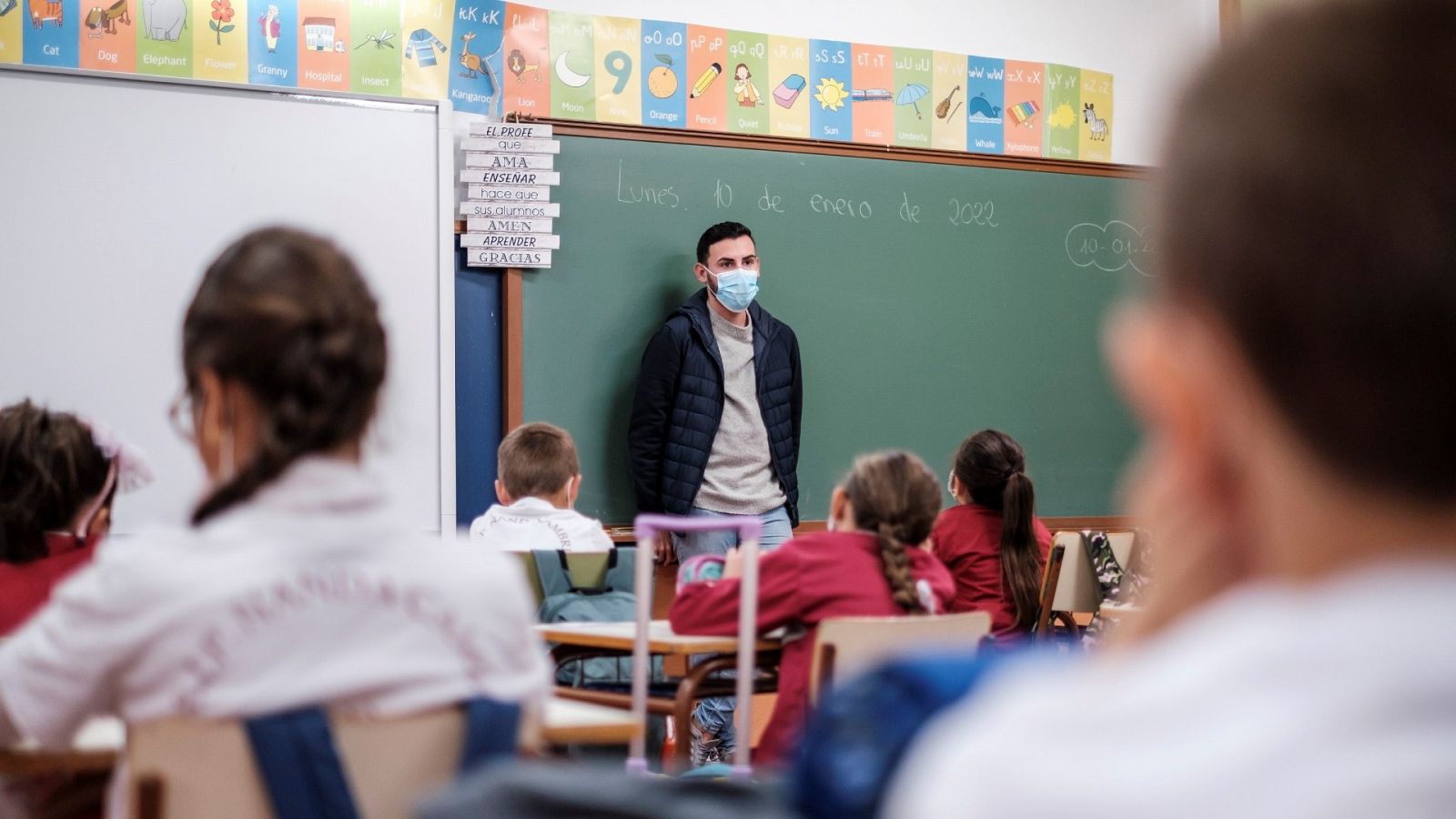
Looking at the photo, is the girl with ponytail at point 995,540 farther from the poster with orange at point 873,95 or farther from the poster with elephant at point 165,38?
the poster with elephant at point 165,38

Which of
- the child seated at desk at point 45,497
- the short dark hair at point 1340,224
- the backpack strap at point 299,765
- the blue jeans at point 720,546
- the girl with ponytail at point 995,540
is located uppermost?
the short dark hair at point 1340,224

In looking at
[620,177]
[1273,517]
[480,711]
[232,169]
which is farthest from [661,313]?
[1273,517]

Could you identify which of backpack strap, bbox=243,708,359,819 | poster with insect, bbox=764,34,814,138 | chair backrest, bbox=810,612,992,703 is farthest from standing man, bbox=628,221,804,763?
backpack strap, bbox=243,708,359,819

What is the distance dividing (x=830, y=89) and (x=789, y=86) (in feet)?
0.57

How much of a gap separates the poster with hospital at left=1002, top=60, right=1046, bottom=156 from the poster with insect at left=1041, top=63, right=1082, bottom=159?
4cm

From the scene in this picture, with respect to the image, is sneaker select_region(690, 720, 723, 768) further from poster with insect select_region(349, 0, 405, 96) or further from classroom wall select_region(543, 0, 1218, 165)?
classroom wall select_region(543, 0, 1218, 165)

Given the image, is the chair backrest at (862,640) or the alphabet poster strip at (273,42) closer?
the chair backrest at (862,640)

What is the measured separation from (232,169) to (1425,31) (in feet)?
13.9

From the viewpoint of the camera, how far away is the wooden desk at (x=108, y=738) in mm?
1405

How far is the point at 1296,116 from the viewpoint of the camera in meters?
0.37

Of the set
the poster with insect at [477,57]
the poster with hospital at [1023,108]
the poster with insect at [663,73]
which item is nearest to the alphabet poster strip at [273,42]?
the poster with insect at [477,57]

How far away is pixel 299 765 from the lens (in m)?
Answer: 1.17

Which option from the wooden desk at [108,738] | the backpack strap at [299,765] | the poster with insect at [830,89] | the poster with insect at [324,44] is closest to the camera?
the backpack strap at [299,765]

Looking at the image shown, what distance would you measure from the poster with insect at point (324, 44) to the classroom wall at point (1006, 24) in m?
0.74
